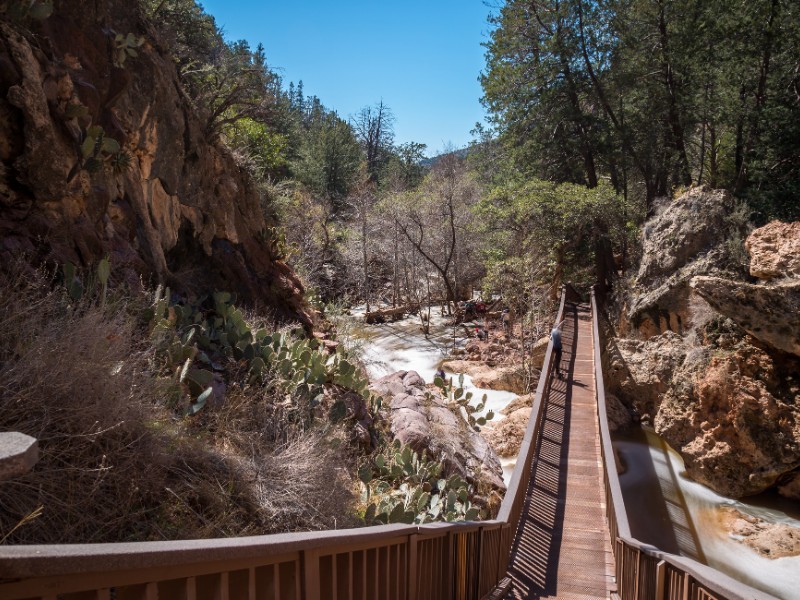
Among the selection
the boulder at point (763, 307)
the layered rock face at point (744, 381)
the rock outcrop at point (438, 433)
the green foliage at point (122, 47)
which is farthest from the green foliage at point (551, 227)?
the green foliage at point (122, 47)

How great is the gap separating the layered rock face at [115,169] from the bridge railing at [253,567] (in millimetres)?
4531

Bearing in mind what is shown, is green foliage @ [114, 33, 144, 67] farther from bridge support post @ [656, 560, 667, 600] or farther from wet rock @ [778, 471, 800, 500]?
wet rock @ [778, 471, 800, 500]

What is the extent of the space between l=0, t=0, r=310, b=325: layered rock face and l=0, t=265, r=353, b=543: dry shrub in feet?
4.53

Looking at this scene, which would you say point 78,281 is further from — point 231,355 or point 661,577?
point 661,577

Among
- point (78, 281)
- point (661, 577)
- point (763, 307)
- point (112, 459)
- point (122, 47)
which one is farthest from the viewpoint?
point (763, 307)

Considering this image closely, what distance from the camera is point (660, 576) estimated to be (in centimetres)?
343

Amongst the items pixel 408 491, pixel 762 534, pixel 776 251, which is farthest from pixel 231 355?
pixel 776 251

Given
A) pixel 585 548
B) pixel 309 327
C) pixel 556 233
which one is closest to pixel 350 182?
pixel 556 233

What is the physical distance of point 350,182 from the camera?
135 ft

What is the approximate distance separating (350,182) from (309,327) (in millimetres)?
30612

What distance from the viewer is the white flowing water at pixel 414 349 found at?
18312mm

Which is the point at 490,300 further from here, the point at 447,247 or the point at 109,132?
the point at 109,132

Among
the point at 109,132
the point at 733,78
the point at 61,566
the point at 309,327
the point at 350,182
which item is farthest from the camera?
the point at 350,182

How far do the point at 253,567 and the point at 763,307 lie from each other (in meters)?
13.3
